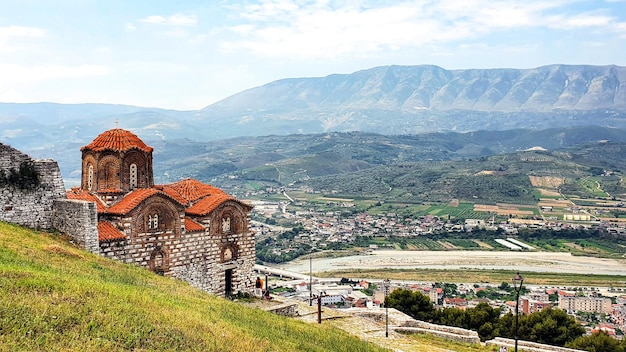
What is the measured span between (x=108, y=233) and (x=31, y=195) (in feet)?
9.05

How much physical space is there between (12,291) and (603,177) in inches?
6695

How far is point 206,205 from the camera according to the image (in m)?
22.7

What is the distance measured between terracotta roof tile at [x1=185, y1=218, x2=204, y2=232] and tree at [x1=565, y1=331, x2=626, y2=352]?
1748cm

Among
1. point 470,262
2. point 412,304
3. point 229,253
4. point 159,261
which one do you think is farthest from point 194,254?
point 470,262

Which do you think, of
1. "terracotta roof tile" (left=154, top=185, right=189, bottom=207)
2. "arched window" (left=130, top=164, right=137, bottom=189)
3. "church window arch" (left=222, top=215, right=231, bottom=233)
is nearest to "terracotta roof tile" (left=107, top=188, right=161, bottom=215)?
"arched window" (left=130, top=164, right=137, bottom=189)

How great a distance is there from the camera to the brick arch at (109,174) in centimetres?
2139

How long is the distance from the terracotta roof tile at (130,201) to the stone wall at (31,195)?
1.92 m

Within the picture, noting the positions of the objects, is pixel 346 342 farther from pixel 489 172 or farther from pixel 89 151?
pixel 489 172

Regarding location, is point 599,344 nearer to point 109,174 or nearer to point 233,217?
point 233,217

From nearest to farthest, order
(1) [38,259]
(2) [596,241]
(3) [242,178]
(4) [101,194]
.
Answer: (1) [38,259] → (4) [101,194] → (2) [596,241] → (3) [242,178]

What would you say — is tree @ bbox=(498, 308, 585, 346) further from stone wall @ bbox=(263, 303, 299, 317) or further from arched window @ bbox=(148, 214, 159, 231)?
arched window @ bbox=(148, 214, 159, 231)

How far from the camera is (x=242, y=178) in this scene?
624 ft

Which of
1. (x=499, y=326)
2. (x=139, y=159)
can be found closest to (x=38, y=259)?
(x=139, y=159)

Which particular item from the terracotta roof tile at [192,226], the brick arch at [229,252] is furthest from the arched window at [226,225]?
the terracotta roof tile at [192,226]
